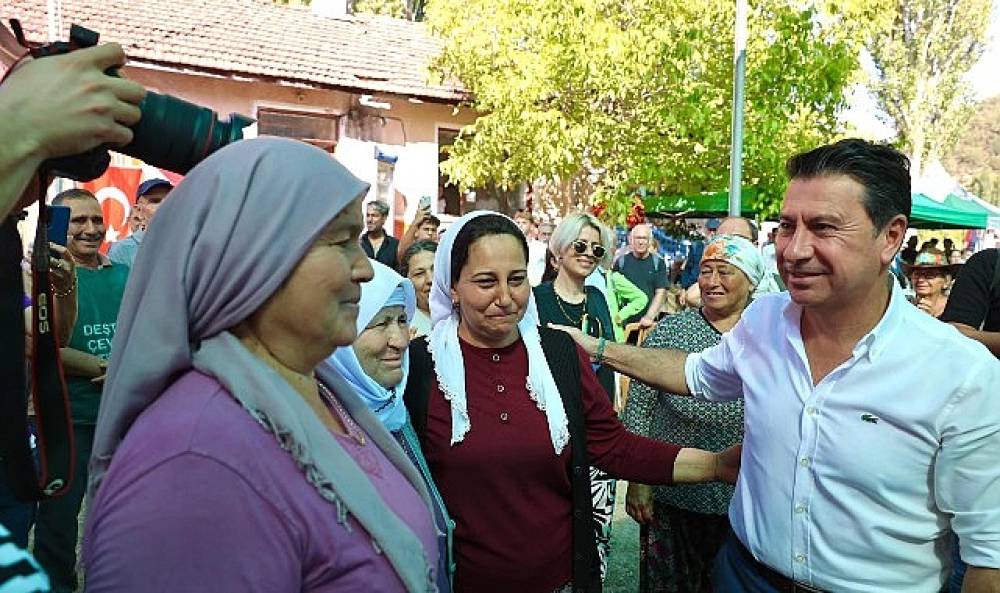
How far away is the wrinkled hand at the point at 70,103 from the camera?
1.24 m

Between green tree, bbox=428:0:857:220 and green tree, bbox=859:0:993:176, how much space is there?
21650 millimetres

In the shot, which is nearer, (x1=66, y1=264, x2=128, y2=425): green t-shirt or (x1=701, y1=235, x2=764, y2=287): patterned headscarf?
(x1=701, y1=235, x2=764, y2=287): patterned headscarf

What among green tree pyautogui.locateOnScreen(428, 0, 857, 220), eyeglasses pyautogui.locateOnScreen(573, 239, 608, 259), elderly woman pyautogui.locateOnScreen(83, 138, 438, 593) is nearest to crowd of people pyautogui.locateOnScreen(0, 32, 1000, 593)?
elderly woman pyautogui.locateOnScreen(83, 138, 438, 593)

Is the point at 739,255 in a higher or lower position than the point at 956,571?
higher

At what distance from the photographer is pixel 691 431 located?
3814 millimetres

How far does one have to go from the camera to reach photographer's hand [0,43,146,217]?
4.02 ft

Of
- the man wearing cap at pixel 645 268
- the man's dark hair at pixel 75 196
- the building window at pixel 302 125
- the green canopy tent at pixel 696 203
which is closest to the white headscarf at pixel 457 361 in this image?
the man's dark hair at pixel 75 196

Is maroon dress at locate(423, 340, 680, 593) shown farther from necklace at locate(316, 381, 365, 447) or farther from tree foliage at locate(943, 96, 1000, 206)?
tree foliage at locate(943, 96, 1000, 206)

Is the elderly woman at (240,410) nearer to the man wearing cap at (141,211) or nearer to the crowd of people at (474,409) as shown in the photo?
the crowd of people at (474,409)

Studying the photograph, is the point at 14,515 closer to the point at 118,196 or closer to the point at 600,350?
the point at 600,350

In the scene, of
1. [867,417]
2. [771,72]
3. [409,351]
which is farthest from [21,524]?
[771,72]

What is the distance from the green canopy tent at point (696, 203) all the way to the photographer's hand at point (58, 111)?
39.4ft

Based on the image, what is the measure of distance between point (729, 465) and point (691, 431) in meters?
0.95

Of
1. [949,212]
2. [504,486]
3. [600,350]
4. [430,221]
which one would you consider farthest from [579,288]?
[949,212]
